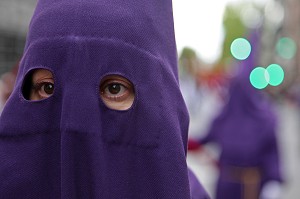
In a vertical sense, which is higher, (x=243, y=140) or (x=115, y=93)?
(x=115, y=93)

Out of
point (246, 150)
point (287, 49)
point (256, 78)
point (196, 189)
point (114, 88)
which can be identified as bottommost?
point (246, 150)

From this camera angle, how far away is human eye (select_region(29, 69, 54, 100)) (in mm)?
1992

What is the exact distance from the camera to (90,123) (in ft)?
6.19

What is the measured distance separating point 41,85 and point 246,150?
149 inches

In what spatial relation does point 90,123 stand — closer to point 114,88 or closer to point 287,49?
point 114,88

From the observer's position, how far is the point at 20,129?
1.95m

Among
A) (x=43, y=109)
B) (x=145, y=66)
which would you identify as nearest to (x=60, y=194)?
(x=43, y=109)

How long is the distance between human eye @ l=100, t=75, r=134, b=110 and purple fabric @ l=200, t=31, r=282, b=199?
12.0 feet

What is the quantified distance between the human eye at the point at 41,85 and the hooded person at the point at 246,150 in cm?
354

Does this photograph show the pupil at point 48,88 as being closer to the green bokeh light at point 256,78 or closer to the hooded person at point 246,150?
the hooded person at point 246,150

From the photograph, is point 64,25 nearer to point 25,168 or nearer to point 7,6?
point 25,168

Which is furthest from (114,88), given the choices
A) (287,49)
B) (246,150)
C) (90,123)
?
(287,49)

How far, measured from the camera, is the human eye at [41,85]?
1992 millimetres

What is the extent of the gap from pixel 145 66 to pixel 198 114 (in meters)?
19.8
